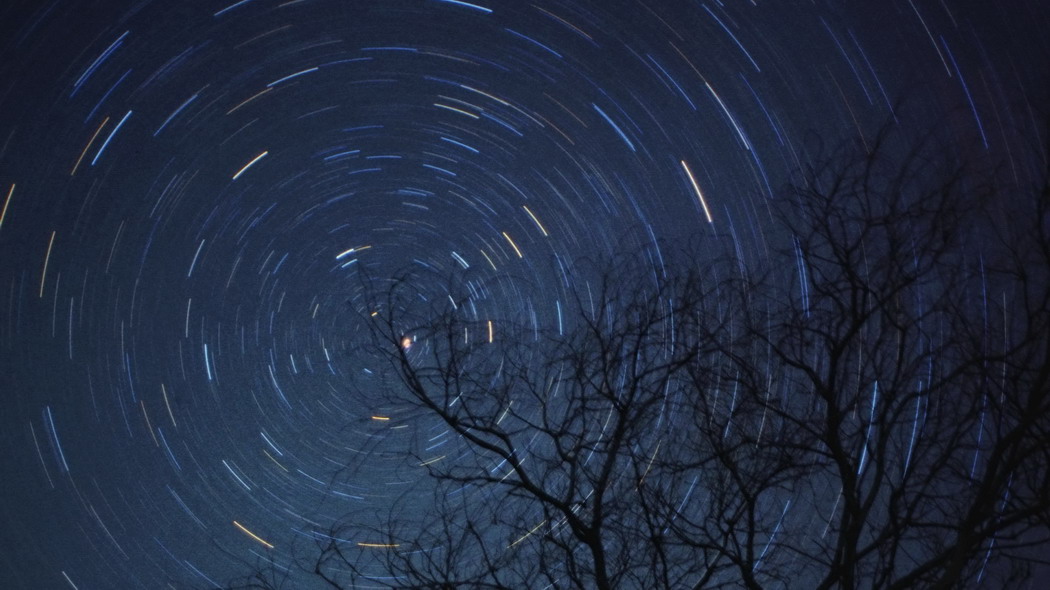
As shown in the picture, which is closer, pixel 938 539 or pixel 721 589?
pixel 938 539

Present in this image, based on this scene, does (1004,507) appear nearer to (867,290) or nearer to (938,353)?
(938,353)

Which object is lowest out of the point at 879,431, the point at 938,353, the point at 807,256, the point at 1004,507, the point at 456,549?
the point at 456,549

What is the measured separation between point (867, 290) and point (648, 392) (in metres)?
1.19

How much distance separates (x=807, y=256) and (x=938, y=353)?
0.77 m

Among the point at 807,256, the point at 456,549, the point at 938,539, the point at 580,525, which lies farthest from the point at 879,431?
the point at 456,549

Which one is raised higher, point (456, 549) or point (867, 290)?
point (867, 290)

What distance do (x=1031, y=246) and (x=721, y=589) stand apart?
2251 mm

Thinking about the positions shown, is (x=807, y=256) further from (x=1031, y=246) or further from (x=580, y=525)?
(x=580, y=525)

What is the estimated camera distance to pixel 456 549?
478 centimetres

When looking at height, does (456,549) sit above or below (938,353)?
below

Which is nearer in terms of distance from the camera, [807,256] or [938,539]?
[938,539]

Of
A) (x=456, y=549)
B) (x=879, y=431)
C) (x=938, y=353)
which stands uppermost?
(x=938, y=353)

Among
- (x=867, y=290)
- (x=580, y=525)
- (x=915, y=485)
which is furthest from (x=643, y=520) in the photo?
(x=867, y=290)

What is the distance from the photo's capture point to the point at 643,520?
15.3ft
